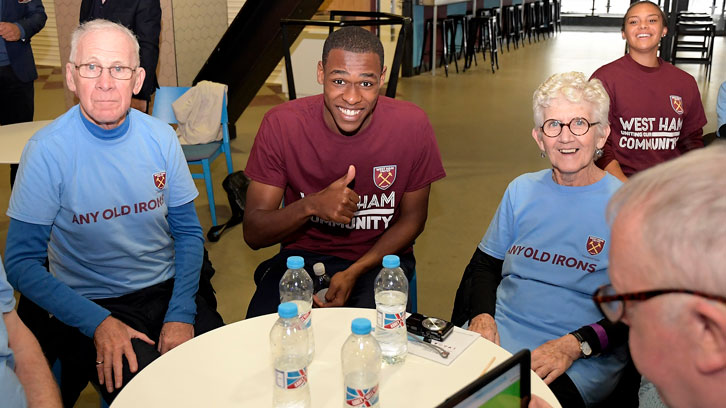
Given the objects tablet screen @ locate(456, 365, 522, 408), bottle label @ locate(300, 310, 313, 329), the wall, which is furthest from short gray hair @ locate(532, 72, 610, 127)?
the wall

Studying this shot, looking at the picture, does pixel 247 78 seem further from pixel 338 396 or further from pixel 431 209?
pixel 338 396

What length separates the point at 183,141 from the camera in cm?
461

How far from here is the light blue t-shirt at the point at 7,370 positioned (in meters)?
1.57

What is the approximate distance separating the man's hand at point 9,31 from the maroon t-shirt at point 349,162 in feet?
8.53

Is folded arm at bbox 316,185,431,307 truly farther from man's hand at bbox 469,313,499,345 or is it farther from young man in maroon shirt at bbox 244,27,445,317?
man's hand at bbox 469,313,499,345

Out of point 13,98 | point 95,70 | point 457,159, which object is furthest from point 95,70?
point 457,159

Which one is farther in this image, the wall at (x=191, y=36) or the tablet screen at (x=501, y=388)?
the wall at (x=191, y=36)

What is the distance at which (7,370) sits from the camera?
5.28 feet

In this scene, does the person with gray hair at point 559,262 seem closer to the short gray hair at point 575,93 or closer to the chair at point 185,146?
the short gray hair at point 575,93

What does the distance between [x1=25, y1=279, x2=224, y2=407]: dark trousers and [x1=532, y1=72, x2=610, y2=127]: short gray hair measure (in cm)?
132

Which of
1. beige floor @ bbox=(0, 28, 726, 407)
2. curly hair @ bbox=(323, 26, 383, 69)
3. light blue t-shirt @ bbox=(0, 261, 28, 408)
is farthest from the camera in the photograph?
beige floor @ bbox=(0, 28, 726, 407)

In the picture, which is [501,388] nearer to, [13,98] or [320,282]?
[320,282]

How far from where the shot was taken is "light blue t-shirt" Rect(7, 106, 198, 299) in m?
2.10

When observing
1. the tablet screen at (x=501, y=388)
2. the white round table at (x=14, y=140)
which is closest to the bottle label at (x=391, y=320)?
the tablet screen at (x=501, y=388)
